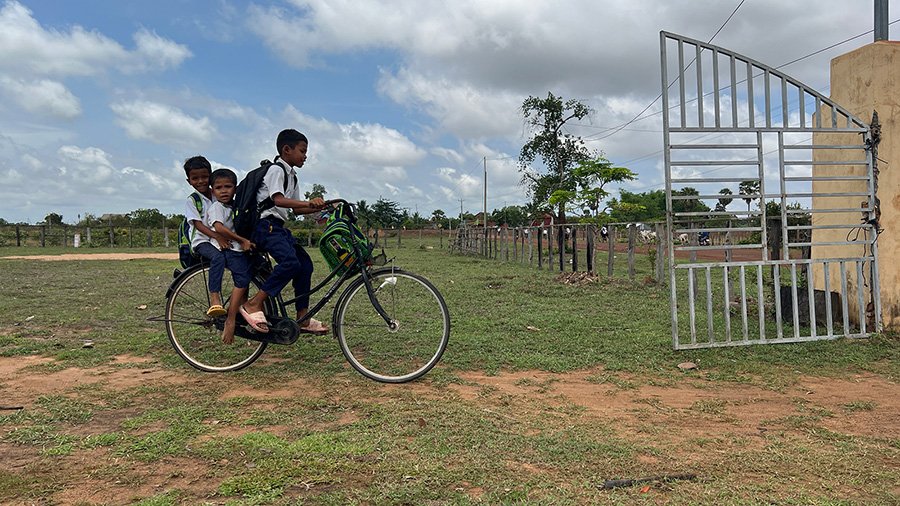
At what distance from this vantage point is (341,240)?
4055 millimetres

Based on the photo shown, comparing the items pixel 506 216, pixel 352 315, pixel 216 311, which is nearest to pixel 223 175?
pixel 216 311

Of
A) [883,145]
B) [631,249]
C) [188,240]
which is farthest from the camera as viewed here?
[631,249]

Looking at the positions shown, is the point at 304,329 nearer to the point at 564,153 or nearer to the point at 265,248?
the point at 265,248

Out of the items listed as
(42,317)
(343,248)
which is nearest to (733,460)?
(343,248)

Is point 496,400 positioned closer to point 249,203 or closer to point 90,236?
point 249,203

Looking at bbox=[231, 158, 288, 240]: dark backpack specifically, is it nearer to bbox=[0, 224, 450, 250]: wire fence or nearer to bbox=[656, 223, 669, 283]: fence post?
bbox=[656, 223, 669, 283]: fence post

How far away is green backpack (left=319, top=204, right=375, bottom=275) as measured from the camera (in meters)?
4.03

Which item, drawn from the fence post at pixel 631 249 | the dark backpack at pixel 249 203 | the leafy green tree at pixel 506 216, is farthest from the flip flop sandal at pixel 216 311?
the leafy green tree at pixel 506 216

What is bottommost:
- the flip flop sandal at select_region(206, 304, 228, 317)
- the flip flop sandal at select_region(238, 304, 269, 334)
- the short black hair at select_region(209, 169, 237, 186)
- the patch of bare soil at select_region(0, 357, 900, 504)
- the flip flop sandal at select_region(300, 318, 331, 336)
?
the patch of bare soil at select_region(0, 357, 900, 504)

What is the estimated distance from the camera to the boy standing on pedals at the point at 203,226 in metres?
4.28

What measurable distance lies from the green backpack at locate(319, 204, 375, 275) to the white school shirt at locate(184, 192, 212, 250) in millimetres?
1003

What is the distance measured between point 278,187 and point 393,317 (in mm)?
1259

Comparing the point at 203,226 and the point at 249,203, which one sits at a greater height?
the point at 249,203

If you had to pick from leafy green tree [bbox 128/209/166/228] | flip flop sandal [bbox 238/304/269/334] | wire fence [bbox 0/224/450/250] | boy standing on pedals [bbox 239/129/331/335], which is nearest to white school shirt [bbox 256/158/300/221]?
boy standing on pedals [bbox 239/129/331/335]
